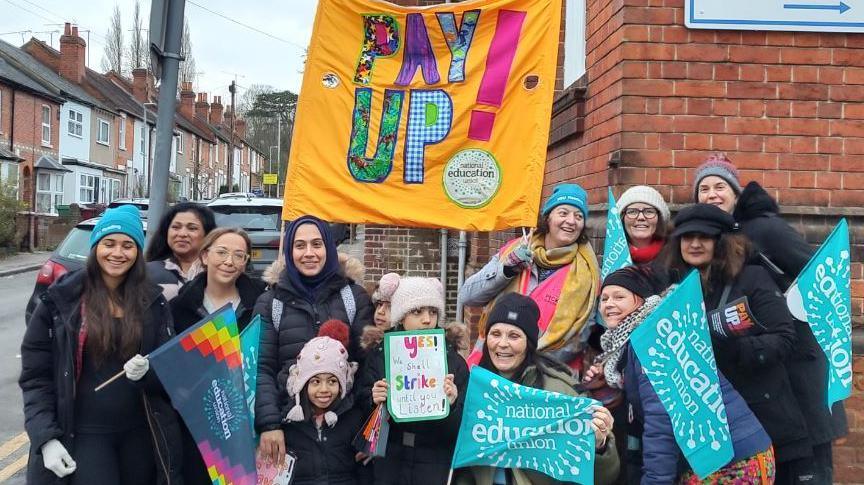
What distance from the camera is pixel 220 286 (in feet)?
12.6

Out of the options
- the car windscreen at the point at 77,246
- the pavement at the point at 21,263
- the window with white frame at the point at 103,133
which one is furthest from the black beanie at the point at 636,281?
the window with white frame at the point at 103,133

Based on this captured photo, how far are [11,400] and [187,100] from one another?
2317 inches

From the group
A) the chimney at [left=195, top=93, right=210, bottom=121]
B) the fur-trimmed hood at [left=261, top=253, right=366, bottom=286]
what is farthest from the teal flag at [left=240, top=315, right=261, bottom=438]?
the chimney at [left=195, top=93, right=210, bottom=121]

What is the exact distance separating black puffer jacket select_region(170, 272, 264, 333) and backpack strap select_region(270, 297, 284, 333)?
201 millimetres

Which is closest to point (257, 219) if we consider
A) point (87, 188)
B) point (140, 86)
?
point (87, 188)

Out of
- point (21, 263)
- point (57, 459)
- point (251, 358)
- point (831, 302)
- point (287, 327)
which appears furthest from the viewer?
point (21, 263)

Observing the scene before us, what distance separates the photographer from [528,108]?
454 cm

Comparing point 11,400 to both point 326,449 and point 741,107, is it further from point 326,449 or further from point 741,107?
point 741,107

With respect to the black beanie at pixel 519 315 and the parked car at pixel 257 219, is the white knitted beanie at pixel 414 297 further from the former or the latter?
the parked car at pixel 257 219

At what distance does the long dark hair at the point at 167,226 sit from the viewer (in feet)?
13.9

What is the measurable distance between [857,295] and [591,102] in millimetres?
1969

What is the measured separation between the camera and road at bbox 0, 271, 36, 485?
550 centimetres

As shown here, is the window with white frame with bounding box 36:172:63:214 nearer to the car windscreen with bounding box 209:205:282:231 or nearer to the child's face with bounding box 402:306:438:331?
the car windscreen with bounding box 209:205:282:231

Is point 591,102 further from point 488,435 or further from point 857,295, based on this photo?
point 488,435
